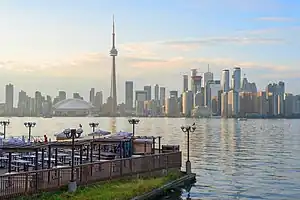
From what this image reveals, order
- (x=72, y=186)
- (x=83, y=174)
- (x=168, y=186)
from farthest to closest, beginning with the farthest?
1. (x=168, y=186)
2. (x=83, y=174)
3. (x=72, y=186)

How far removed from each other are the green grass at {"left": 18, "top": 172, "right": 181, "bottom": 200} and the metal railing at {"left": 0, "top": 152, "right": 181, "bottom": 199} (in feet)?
1.39

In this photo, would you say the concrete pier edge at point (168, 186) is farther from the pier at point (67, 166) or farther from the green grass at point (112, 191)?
the pier at point (67, 166)

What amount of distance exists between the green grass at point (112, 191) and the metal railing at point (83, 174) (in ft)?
1.39

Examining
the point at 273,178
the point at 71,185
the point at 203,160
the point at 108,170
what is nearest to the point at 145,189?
the point at 108,170

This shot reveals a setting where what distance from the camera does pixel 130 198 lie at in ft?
81.9

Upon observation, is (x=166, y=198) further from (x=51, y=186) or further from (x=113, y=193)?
(x=51, y=186)

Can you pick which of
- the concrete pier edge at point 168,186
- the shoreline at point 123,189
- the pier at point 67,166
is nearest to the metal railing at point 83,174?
the pier at point 67,166

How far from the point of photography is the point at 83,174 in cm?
2544

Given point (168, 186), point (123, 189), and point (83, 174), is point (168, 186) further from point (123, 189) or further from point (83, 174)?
point (83, 174)

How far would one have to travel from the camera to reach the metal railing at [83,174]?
68.8 ft

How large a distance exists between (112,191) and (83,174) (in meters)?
1.79

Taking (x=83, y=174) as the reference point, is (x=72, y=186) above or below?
below

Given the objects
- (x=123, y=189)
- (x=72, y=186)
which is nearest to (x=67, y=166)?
(x=72, y=186)

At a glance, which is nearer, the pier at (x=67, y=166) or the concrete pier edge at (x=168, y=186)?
the pier at (x=67, y=166)
